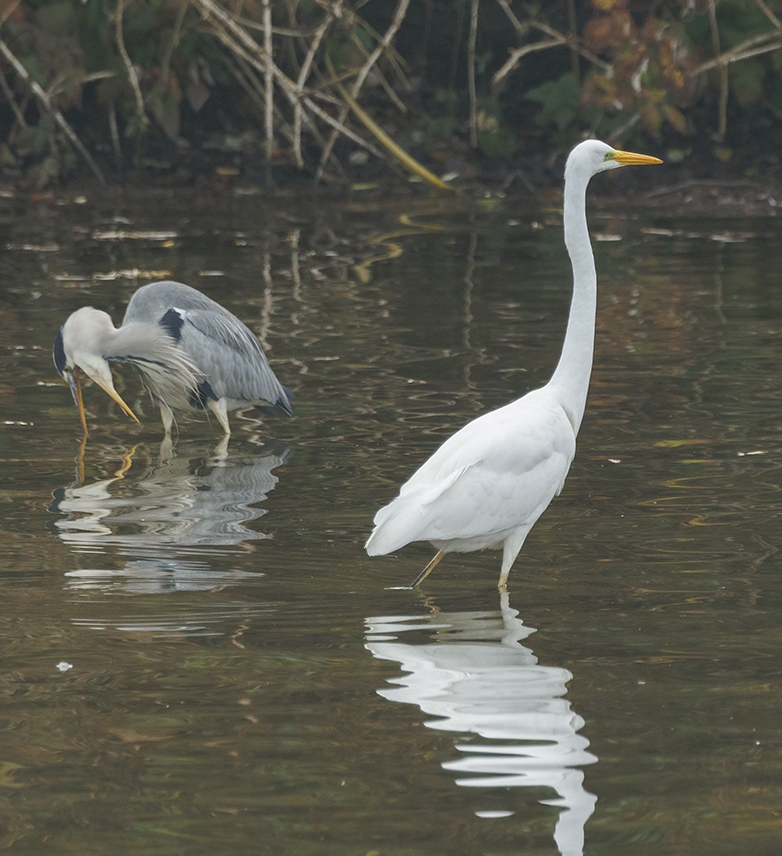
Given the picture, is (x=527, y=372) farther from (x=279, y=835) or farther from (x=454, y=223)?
(x=454, y=223)

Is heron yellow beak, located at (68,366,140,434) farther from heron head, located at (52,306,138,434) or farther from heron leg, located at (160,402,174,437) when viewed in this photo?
heron leg, located at (160,402,174,437)

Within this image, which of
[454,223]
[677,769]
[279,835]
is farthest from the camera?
[454,223]

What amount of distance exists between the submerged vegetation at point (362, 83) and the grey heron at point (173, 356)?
7635 millimetres

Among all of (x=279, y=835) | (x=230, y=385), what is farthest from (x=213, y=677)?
(x=230, y=385)

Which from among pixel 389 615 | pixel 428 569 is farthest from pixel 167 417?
pixel 389 615

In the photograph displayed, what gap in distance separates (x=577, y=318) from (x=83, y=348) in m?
2.98

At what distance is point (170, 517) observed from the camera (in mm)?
6363

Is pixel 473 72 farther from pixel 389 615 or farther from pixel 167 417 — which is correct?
pixel 389 615

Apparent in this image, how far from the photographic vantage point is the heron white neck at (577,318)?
5660mm

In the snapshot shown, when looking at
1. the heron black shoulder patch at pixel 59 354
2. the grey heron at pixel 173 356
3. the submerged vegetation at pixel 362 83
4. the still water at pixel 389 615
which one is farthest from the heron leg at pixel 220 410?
the submerged vegetation at pixel 362 83

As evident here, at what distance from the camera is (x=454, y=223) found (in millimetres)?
14945

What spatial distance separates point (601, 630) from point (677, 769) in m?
1.04

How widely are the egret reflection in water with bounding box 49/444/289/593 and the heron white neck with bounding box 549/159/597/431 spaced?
1.31 meters

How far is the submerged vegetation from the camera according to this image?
16156mm
